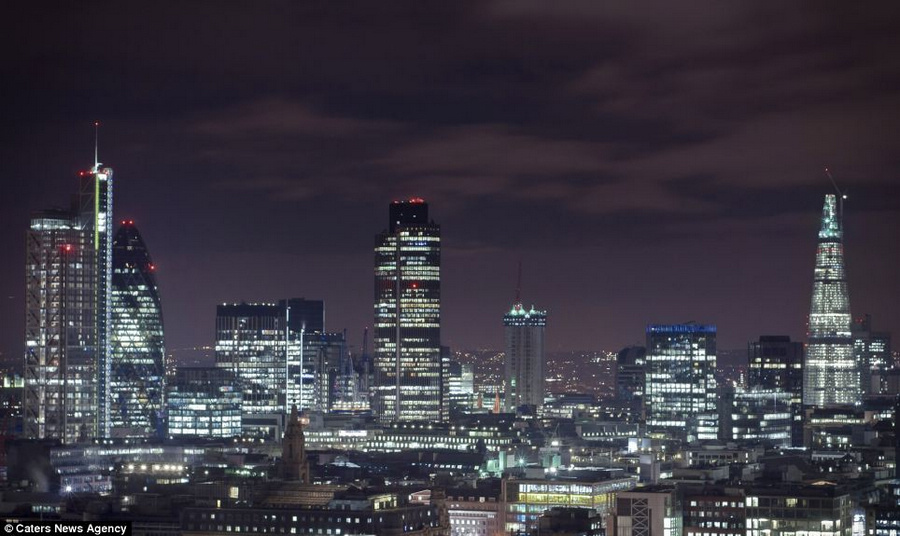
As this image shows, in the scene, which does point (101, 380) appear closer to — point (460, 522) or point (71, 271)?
point (71, 271)

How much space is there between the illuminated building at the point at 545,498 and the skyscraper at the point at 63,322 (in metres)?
48.4

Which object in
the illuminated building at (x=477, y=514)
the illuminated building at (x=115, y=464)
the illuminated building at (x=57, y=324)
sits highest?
the illuminated building at (x=57, y=324)

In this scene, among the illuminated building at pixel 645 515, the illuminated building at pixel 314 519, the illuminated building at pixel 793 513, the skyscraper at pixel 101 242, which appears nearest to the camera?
the illuminated building at pixel 314 519

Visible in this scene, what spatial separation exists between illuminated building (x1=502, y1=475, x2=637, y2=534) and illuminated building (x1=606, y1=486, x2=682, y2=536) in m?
11.1

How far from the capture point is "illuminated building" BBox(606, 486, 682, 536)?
12188cm

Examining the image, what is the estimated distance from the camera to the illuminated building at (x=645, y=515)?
122 m

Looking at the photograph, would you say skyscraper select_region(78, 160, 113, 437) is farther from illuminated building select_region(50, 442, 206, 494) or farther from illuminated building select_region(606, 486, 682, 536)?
illuminated building select_region(606, 486, 682, 536)

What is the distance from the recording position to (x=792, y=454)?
19938cm

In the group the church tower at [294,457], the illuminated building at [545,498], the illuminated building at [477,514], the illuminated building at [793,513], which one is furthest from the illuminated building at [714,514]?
the church tower at [294,457]

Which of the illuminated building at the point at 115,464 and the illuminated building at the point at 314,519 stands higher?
the illuminated building at the point at 115,464

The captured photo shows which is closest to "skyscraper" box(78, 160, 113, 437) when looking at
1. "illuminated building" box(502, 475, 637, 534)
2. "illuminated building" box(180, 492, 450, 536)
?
"illuminated building" box(502, 475, 637, 534)

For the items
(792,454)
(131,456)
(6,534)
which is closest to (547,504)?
(131,456)

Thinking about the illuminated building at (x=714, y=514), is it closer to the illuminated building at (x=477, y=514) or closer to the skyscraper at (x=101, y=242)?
the illuminated building at (x=477, y=514)

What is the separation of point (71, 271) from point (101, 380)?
37.7 feet
